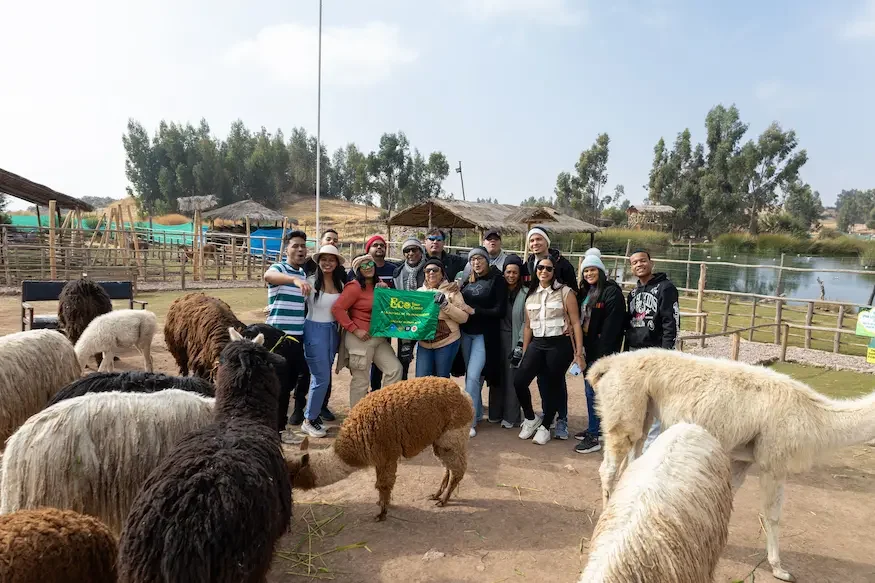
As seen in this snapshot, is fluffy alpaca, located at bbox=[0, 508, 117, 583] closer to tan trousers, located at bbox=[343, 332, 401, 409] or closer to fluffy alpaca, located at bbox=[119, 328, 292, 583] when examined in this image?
fluffy alpaca, located at bbox=[119, 328, 292, 583]

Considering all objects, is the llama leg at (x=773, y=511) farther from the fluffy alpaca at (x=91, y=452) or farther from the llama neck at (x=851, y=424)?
the fluffy alpaca at (x=91, y=452)

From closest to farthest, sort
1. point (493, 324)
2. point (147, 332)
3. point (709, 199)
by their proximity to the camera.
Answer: point (493, 324)
point (147, 332)
point (709, 199)

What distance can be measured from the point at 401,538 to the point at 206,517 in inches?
63.4

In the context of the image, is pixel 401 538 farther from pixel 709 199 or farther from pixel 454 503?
pixel 709 199

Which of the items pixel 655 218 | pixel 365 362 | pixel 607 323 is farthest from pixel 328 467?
pixel 655 218

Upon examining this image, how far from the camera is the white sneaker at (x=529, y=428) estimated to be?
476 cm

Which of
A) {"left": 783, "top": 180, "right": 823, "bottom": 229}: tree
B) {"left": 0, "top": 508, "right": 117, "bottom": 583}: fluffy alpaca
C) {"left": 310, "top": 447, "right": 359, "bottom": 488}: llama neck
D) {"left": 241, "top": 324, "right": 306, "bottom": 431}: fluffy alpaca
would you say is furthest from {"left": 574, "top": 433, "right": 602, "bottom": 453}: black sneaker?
{"left": 783, "top": 180, "right": 823, "bottom": 229}: tree

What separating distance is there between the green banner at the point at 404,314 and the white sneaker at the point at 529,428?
1.29 meters

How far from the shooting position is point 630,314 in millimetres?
4328

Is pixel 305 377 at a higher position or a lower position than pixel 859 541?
higher

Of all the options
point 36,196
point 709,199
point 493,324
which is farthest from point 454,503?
point 709,199

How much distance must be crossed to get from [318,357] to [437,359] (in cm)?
112

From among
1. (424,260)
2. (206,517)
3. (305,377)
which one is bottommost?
(305,377)

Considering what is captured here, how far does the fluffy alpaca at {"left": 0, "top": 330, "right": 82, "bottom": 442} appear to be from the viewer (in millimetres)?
3344
